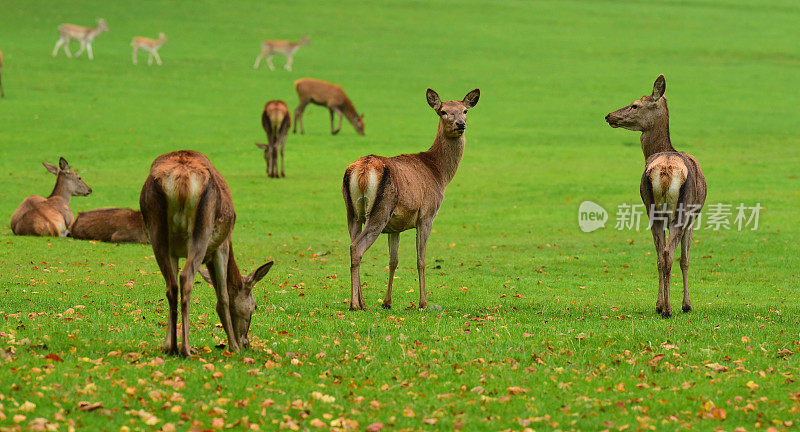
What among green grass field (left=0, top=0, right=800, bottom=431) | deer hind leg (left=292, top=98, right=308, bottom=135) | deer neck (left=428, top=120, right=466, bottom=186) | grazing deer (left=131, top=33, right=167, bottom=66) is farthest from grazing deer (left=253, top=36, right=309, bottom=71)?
deer neck (left=428, top=120, right=466, bottom=186)

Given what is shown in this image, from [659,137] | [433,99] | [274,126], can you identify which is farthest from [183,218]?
[274,126]

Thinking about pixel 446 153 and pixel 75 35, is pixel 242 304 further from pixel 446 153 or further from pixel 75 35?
pixel 75 35

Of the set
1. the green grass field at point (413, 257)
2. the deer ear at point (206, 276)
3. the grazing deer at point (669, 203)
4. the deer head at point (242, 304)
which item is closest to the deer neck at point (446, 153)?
the green grass field at point (413, 257)

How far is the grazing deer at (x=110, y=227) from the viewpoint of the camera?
16734 millimetres

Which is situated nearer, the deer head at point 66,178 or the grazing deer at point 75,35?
the deer head at point 66,178

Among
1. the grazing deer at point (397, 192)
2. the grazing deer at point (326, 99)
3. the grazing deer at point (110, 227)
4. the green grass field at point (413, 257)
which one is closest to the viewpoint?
the green grass field at point (413, 257)

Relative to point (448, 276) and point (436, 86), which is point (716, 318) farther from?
point (436, 86)

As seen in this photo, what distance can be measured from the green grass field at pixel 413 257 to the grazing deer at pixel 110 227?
337mm

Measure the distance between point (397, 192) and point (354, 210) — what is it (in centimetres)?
53

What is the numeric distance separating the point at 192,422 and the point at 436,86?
3958cm

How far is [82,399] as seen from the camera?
6.36 metres

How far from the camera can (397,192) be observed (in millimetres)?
10688

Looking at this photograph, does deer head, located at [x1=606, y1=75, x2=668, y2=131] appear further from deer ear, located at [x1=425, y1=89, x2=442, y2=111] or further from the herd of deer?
deer ear, located at [x1=425, y1=89, x2=442, y2=111]

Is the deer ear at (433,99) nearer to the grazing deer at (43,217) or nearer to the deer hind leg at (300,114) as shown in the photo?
→ the grazing deer at (43,217)
